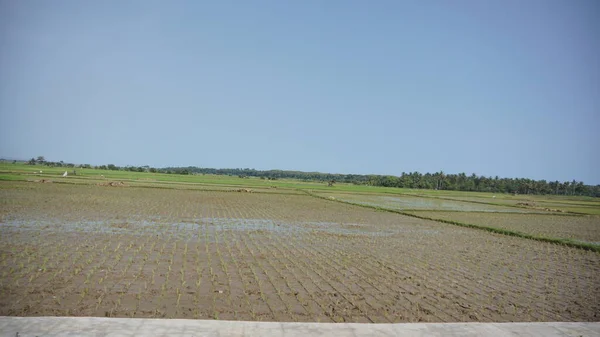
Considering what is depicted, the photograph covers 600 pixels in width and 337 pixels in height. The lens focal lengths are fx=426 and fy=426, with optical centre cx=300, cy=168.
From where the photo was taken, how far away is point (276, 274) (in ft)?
29.2

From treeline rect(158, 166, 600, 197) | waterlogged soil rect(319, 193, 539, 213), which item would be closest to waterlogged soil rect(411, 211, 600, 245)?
waterlogged soil rect(319, 193, 539, 213)

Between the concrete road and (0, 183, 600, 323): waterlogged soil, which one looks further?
(0, 183, 600, 323): waterlogged soil

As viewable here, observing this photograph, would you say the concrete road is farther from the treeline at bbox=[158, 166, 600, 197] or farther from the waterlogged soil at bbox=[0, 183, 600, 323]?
the treeline at bbox=[158, 166, 600, 197]

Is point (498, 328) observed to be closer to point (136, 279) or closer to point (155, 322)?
point (155, 322)

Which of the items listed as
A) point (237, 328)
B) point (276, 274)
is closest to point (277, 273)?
point (276, 274)

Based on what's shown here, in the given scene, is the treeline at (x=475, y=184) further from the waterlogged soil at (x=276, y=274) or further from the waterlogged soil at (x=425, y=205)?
the waterlogged soil at (x=276, y=274)

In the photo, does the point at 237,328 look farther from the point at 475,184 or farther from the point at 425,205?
the point at 475,184

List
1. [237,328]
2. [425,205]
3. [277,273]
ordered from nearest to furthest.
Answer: [237,328] < [277,273] < [425,205]

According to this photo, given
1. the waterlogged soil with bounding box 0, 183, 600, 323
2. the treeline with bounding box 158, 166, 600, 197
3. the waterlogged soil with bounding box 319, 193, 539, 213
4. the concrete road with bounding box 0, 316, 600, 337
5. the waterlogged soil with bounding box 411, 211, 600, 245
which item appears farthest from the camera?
the treeline with bounding box 158, 166, 600, 197

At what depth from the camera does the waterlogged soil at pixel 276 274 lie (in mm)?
6492

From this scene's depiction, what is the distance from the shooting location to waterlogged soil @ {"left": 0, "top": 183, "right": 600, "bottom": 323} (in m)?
6.49

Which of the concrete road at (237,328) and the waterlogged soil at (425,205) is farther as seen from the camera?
the waterlogged soil at (425,205)

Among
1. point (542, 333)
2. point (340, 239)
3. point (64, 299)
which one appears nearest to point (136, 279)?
point (64, 299)

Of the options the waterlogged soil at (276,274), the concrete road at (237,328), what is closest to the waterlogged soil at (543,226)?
the waterlogged soil at (276,274)
